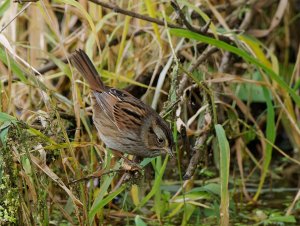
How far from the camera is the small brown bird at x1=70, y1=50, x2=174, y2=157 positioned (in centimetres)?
387

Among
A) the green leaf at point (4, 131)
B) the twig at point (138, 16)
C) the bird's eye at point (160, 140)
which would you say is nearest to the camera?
the green leaf at point (4, 131)

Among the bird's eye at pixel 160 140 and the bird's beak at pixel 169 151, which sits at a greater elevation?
the bird's eye at pixel 160 140

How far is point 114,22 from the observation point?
528 cm

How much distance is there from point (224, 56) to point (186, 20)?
86cm

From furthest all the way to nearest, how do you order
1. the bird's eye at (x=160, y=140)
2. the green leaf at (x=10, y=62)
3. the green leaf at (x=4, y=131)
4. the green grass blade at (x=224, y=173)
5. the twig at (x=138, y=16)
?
the twig at (x=138, y=16), the bird's eye at (x=160, y=140), the green leaf at (x=10, y=62), the green grass blade at (x=224, y=173), the green leaf at (x=4, y=131)

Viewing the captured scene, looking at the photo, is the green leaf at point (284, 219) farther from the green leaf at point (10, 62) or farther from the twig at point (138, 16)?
the green leaf at point (10, 62)

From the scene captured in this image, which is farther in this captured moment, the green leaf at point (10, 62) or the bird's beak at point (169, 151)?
the bird's beak at point (169, 151)

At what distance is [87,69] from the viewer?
422 cm

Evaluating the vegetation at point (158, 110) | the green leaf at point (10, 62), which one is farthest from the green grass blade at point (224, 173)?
the green leaf at point (10, 62)

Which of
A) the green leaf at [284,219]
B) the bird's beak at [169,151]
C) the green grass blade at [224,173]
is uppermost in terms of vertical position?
the bird's beak at [169,151]

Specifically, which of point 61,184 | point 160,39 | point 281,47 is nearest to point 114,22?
point 160,39

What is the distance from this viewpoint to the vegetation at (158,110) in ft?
11.7

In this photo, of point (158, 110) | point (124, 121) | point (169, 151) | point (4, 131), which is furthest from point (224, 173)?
point (158, 110)

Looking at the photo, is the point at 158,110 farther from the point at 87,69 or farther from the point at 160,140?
the point at 160,140
